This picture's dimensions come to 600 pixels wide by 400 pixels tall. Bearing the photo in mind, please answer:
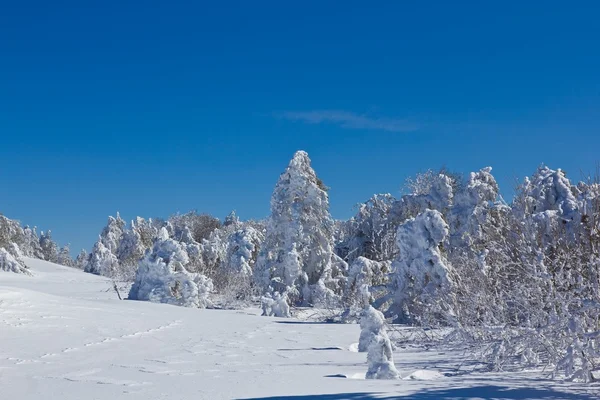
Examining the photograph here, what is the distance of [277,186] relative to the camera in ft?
97.7

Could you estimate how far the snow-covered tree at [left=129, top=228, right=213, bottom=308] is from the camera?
2422 centimetres

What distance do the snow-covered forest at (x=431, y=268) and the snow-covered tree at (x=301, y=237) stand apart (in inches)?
2.3

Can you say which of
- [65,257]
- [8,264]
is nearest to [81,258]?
[65,257]

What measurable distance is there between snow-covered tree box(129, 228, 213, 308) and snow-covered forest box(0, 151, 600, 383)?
47mm

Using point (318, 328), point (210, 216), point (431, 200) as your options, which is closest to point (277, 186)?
point (431, 200)

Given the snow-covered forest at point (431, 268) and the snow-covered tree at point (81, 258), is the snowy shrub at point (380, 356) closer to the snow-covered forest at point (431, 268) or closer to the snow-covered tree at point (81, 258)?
the snow-covered forest at point (431, 268)

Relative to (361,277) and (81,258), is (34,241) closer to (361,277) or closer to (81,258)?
(81,258)

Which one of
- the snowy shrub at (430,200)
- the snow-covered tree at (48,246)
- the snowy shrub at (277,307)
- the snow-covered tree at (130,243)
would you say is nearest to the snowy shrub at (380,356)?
the snowy shrub at (277,307)

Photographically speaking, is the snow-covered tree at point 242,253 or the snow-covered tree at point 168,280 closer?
the snow-covered tree at point 168,280

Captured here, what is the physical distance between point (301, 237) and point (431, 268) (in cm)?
1272

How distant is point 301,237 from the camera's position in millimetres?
29562

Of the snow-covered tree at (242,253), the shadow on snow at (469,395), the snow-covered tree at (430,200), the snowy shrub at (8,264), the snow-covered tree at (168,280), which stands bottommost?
the shadow on snow at (469,395)

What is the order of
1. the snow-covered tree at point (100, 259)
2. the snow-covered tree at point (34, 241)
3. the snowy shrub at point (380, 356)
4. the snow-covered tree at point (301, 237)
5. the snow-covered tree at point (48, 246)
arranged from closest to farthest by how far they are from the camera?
the snowy shrub at point (380, 356) → the snow-covered tree at point (301, 237) → the snow-covered tree at point (100, 259) → the snow-covered tree at point (34, 241) → the snow-covered tree at point (48, 246)

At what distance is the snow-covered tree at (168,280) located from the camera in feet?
79.5
